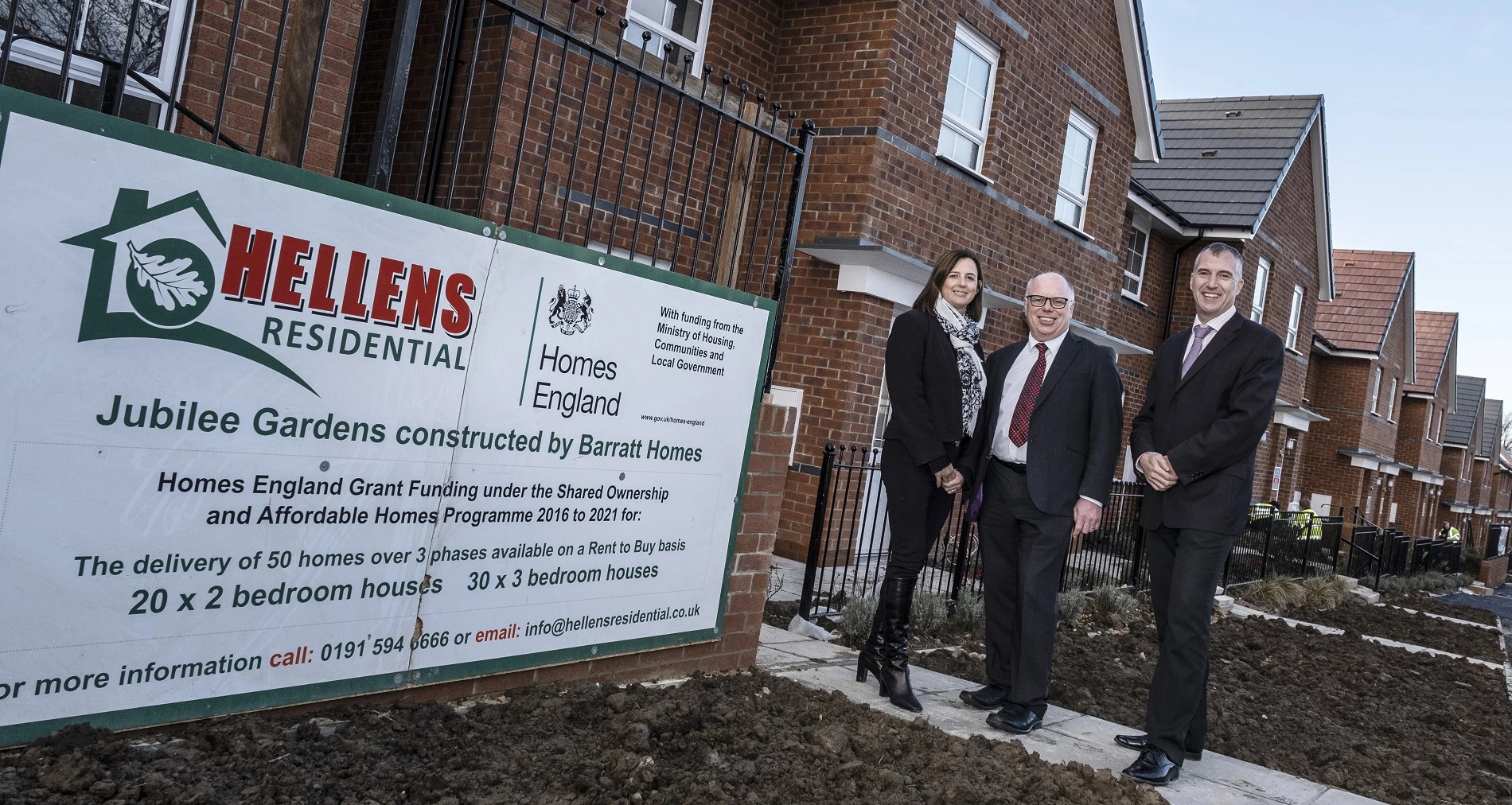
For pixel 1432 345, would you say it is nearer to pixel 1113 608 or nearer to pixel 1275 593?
pixel 1275 593

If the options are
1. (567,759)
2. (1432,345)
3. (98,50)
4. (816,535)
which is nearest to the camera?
(567,759)

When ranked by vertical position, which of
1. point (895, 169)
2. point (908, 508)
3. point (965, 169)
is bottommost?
point (908, 508)

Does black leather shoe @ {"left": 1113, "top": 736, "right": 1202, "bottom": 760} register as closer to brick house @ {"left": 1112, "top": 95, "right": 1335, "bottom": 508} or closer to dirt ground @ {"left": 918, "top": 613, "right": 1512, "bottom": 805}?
dirt ground @ {"left": 918, "top": 613, "right": 1512, "bottom": 805}

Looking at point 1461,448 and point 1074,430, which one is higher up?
point 1461,448

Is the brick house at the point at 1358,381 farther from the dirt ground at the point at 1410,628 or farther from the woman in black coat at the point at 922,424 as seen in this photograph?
the woman in black coat at the point at 922,424

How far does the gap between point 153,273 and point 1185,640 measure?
3677 millimetres

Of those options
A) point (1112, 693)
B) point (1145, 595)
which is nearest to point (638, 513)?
point (1112, 693)

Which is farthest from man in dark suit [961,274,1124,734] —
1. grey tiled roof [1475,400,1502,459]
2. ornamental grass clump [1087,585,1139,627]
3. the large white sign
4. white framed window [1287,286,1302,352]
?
grey tiled roof [1475,400,1502,459]

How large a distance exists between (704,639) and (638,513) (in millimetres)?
739

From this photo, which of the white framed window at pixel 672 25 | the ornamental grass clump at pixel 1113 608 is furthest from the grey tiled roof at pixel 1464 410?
the white framed window at pixel 672 25

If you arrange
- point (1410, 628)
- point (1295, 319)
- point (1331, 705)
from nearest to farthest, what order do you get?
point (1331, 705), point (1410, 628), point (1295, 319)

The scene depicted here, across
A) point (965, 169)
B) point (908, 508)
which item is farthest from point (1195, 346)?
point (965, 169)

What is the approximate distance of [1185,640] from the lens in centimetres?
410

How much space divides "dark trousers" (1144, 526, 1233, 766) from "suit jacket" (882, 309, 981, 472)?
39.4 inches
